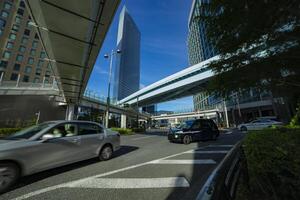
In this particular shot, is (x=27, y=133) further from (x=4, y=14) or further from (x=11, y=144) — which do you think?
(x=4, y=14)

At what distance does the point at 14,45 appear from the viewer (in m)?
44.6

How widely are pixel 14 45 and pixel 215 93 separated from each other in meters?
58.5

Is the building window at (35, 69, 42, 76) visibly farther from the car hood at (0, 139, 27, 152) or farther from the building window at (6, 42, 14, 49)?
the car hood at (0, 139, 27, 152)

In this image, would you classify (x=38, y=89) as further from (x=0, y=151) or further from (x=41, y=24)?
(x=0, y=151)

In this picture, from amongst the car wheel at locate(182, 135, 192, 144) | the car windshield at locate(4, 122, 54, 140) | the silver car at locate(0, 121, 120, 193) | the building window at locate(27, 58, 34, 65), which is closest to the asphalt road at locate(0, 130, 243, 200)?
the silver car at locate(0, 121, 120, 193)

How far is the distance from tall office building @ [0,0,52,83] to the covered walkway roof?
133 feet

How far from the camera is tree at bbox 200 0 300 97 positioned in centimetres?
391

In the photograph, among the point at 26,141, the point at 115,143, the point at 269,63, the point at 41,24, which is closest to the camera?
the point at 26,141

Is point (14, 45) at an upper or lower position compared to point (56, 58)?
upper

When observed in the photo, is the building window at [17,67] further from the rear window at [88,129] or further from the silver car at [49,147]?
the rear window at [88,129]

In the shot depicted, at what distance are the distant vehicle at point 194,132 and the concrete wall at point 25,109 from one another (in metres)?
22.3

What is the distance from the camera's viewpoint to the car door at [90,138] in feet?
18.3

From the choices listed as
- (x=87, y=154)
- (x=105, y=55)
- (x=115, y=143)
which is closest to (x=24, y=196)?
(x=87, y=154)

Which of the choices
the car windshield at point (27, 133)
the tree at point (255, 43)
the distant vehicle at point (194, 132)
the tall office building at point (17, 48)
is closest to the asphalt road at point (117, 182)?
the car windshield at point (27, 133)
